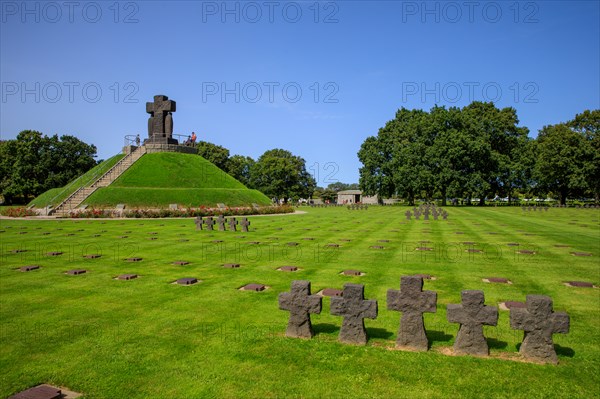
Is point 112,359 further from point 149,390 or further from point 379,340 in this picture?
point 379,340

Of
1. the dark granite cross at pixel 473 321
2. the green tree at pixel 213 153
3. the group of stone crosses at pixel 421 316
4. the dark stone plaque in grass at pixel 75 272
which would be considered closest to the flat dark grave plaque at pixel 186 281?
the dark stone plaque in grass at pixel 75 272

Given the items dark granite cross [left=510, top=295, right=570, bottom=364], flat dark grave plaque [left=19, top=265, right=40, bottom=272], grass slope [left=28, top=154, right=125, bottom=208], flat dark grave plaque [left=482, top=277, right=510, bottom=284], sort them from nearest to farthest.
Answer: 1. dark granite cross [left=510, top=295, right=570, bottom=364]
2. flat dark grave plaque [left=482, top=277, right=510, bottom=284]
3. flat dark grave plaque [left=19, top=265, right=40, bottom=272]
4. grass slope [left=28, top=154, right=125, bottom=208]

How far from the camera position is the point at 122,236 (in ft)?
65.1

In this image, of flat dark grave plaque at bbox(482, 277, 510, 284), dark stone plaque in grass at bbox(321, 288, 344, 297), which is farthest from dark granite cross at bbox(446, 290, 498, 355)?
flat dark grave plaque at bbox(482, 277, 510, 284)

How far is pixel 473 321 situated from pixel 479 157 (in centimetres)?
7000

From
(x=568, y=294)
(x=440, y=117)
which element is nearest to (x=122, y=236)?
(x=568, y=294)

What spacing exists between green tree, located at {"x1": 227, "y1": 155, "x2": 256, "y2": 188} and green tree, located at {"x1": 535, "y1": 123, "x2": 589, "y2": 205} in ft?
220

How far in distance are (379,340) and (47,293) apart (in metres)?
7.60

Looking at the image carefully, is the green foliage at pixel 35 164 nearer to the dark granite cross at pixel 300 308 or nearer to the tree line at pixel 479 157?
the tree line at pixel 479 157

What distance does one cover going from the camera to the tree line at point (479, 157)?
218ft

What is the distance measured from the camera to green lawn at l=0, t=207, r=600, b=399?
472cm

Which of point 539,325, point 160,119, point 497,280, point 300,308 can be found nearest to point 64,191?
point 160,119

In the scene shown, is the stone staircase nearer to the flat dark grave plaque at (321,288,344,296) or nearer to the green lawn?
the green lawn

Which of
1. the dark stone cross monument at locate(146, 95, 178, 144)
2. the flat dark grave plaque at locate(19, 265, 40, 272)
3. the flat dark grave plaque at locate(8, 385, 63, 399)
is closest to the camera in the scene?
the flat dark grave plaque at locate(8, 385, 63, 399)
